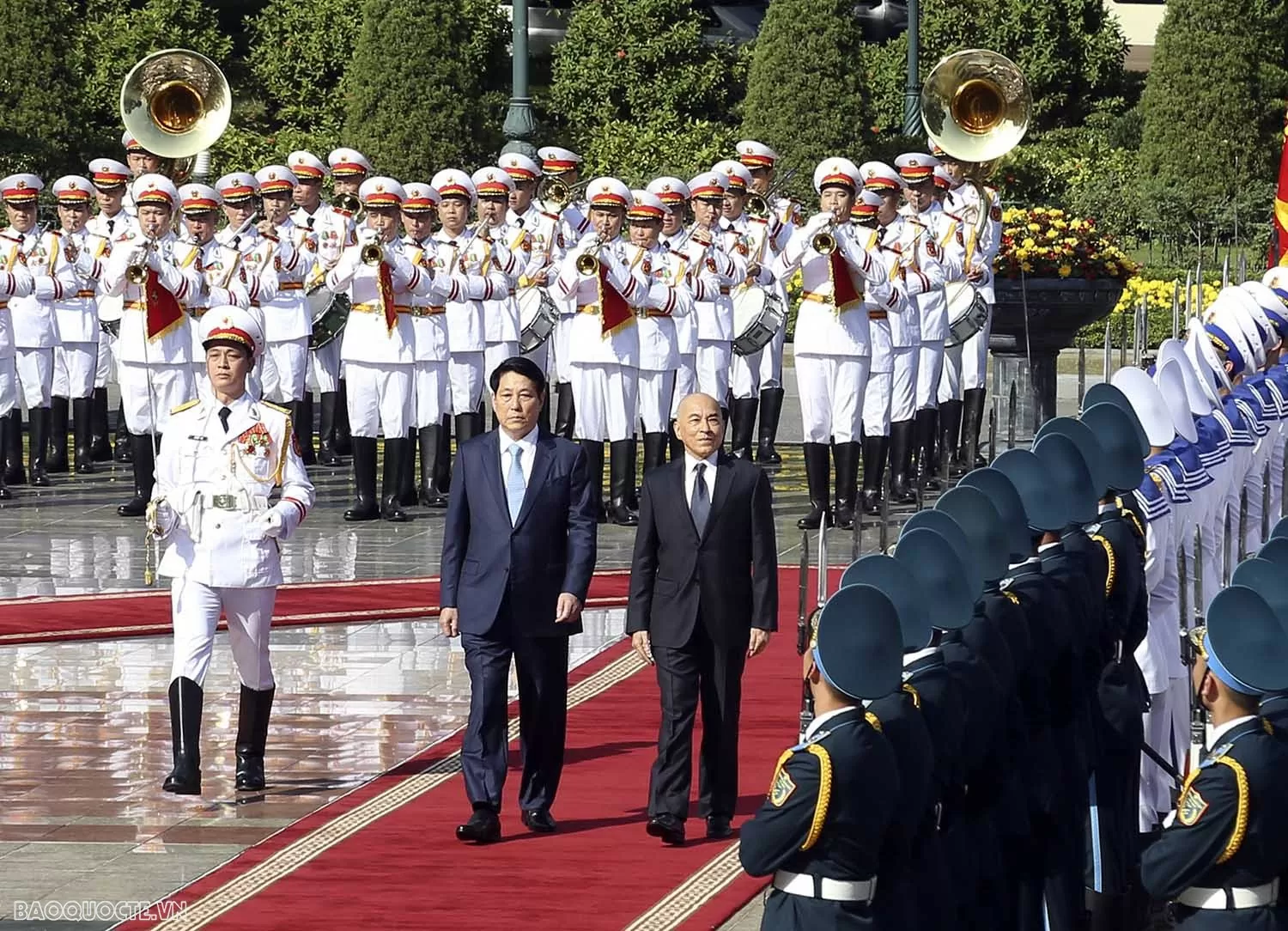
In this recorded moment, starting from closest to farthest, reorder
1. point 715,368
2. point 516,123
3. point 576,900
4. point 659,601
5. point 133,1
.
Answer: point 576,900, point 659,601, point 715,368, point 516,123, point 133,1

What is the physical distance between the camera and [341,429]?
742 inches

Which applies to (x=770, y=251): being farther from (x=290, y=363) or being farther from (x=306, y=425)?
(x=306, y=425)

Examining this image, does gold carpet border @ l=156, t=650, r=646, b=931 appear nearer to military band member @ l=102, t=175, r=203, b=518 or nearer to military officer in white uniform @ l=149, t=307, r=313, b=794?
military officer in white uniform @ l=149, t=307, r=313, b=794

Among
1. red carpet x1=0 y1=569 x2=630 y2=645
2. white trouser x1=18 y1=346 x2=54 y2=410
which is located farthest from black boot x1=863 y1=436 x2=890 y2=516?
white trouser x1=18 y1=346 x2=54 y2=410

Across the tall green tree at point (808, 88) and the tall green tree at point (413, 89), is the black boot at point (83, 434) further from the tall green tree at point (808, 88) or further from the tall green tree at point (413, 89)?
the tall green tree at point (808, 88)

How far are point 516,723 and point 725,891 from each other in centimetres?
253

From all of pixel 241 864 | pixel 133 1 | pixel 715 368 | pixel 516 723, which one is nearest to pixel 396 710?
pixel 516 723

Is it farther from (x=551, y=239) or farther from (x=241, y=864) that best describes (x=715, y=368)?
(x=241, y=864)

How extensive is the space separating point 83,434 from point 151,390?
113 inches

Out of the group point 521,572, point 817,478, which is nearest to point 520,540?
point 521,572

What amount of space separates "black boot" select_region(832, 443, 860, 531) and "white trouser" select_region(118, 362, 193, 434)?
3857mm

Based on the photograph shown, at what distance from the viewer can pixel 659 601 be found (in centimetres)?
868

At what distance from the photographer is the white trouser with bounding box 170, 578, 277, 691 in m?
9.08

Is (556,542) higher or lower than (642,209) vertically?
lower
